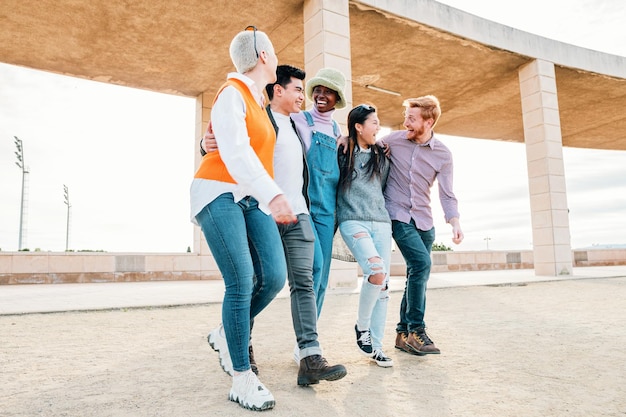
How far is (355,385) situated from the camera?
2367 millimetres

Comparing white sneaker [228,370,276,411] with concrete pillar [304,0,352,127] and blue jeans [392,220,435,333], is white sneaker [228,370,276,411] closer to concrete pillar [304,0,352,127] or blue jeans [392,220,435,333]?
blue jeans [392,220,435,333]

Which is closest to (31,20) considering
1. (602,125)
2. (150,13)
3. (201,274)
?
(150,13)

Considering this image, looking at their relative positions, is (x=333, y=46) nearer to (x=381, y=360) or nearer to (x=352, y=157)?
(x=352, y=157)

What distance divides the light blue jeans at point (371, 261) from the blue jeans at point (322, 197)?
0.14 meters

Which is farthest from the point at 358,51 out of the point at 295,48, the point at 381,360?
the point at 381,360

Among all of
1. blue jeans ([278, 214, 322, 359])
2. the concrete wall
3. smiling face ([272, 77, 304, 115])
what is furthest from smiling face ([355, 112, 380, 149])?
the concrete wall

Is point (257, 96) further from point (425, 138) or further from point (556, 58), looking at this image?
point (556, 58)

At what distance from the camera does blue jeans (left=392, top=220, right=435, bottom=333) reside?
3.24 m

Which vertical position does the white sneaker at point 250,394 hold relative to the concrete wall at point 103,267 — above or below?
below

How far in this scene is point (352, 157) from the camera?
310 centimetres

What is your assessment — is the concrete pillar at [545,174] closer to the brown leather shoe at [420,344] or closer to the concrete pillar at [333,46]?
the concrete pillar at [333,46]

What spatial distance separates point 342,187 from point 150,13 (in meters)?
8.69

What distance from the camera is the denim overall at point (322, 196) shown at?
2.85 meters

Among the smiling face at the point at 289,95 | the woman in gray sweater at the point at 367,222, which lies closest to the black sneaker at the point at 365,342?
the woman in gray sweater at the point at 367,222
